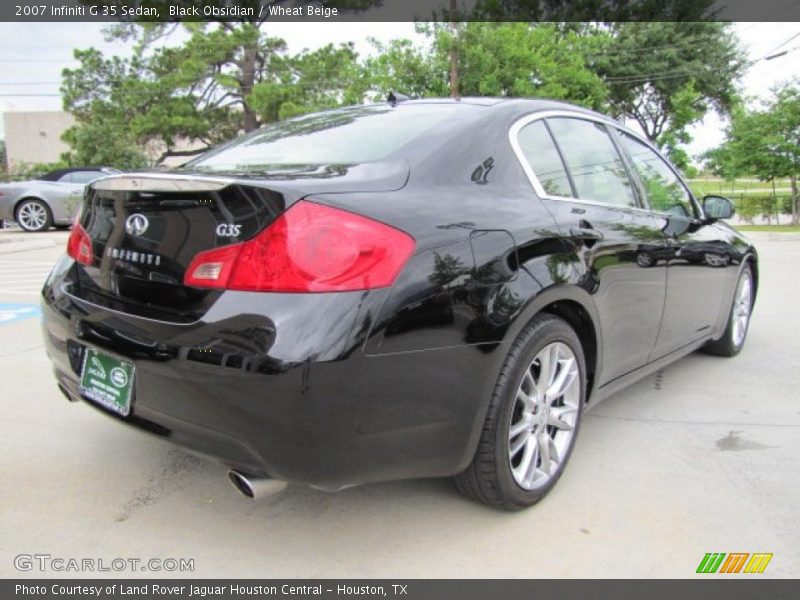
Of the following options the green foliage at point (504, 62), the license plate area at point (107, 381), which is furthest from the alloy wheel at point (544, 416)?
the green foliage at point (504, 62)

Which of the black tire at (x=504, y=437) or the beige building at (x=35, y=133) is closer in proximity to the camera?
the black tire at (x=504, y=437)

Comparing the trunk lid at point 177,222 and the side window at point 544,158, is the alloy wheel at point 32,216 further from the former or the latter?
the side window at point 544,158

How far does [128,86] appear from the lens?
25.7 metres

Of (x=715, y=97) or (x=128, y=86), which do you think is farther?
(x=715, y=97)

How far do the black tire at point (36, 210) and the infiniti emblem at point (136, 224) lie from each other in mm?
13966

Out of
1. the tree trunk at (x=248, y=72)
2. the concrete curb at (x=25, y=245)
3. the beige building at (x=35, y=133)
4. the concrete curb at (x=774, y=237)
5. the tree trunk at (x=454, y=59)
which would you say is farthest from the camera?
the beige building at (x=35, y=133)

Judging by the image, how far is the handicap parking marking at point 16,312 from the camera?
589cm

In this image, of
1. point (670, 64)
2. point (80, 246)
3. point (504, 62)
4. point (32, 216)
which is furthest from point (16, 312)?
point (670, 64)

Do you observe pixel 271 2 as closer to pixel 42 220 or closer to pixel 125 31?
pixel 125 31

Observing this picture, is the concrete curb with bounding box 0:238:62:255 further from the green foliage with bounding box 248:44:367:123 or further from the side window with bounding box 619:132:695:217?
the green foliage with bounding box 248:44:367:123

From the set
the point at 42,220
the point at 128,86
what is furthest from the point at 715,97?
the point at 42,220

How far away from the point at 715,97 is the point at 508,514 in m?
37.4

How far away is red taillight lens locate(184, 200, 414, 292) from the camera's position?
1.86 metres
